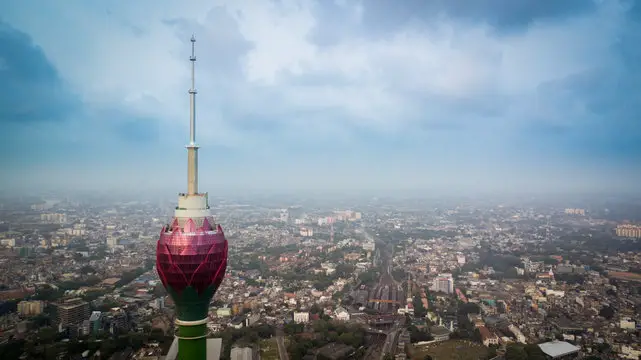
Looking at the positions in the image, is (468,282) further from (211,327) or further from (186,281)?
(186,281)

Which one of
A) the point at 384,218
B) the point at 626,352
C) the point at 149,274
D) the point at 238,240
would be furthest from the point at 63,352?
A: the point at 384,218

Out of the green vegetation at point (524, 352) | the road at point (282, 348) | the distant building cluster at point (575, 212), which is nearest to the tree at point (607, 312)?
the green vegetation at point (524, 352)

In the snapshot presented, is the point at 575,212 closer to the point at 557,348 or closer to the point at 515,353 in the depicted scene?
the point at 557,348

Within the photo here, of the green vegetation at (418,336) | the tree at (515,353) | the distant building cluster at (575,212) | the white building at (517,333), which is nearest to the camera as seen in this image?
the tree at (515,353)

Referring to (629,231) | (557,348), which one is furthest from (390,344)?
(629,231)

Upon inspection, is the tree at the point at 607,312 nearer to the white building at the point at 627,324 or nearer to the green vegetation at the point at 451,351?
the white building at the point at 627,324

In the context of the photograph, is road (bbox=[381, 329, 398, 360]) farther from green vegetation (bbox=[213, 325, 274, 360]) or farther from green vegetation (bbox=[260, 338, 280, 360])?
green vegetation (bbox=[213, 325, 274, 360])

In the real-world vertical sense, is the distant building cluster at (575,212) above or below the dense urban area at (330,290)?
above
